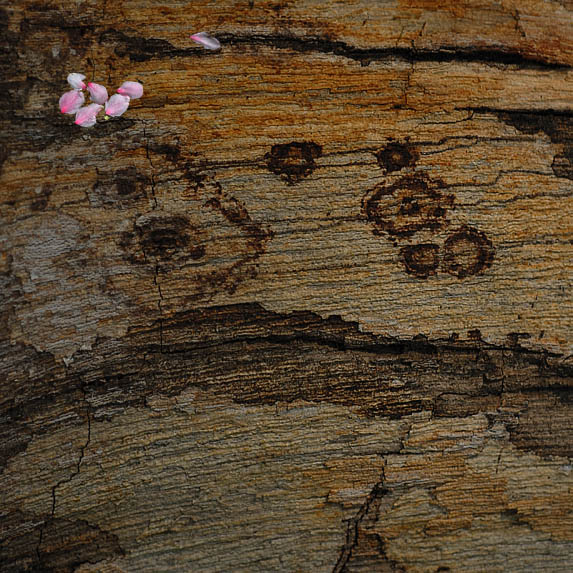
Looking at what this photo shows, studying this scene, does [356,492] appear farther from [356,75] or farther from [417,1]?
[417,1]

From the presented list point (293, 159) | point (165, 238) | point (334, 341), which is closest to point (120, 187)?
point (165, 238)

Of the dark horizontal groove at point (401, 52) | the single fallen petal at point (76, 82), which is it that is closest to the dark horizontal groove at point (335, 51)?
the dark horizontal groove at point (401, 52)

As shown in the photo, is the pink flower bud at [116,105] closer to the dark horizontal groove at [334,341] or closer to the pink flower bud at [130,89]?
the pink flower bud at [130,89]

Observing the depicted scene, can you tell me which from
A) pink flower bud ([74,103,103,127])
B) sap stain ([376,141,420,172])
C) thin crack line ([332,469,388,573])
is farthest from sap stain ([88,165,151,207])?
thin crack line ([332,469,388,573])

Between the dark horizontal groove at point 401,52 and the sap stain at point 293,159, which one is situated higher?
the dark horizontal groove at point 401,52

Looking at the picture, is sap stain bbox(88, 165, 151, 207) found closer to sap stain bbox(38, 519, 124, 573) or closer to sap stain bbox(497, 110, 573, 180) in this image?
sap stain bbox(38, 519, 124, 573)

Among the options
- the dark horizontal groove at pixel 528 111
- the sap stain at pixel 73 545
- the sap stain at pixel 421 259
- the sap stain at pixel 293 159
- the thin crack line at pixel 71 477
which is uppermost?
the dark horizontal groove at pixel 528 111

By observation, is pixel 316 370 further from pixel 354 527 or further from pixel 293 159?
pixel 293 159
